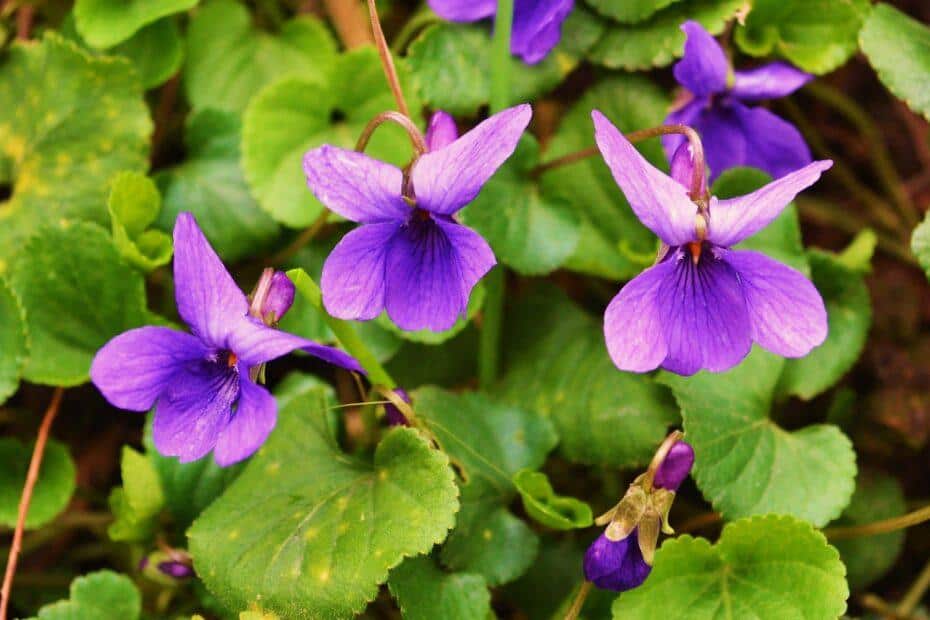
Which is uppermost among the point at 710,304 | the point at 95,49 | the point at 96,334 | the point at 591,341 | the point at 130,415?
the point at 95,49

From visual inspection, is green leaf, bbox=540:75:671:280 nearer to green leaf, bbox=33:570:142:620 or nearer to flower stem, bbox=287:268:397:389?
flower stem, bbox=287:268:397:389

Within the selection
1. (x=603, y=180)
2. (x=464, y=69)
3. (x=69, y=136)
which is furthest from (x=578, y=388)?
(x=69, y=136)

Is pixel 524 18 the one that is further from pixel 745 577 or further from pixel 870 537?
pixel 870 537

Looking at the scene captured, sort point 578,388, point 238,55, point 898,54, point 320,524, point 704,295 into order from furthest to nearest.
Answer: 1. point 238,55
2. point 578,388
3. point 898,54
4. point 320,524
5. point 704,295

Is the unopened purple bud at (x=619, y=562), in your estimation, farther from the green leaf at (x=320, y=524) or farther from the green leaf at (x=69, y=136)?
the green leaf at (x=69, y=136)

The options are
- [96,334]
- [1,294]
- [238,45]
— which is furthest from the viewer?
[238,45]

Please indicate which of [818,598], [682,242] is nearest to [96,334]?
[682,242]

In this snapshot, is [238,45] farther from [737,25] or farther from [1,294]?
[737,25]
